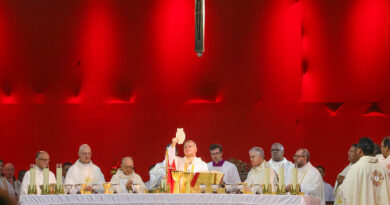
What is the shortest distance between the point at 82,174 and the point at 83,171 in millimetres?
59

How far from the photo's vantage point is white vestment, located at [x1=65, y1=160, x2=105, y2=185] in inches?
367

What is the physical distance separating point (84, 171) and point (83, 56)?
2663mm

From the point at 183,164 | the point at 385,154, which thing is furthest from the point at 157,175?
the point at 385,154

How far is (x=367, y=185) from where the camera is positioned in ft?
25.4

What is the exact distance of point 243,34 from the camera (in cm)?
1144

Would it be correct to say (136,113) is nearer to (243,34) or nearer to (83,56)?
(83,56)

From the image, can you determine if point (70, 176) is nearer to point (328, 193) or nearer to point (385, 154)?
point (328, 193)

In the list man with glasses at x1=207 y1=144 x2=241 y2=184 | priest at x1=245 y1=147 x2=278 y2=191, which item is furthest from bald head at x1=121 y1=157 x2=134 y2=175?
priest at x1=245 y1=147 x2=278 y2=191

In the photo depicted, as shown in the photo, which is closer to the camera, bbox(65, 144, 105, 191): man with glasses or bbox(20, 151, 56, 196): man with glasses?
bbox(20, 151, 56, 196): man with glasses

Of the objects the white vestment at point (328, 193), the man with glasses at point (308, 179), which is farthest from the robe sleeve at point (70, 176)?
the white vestment at point (328, 193)

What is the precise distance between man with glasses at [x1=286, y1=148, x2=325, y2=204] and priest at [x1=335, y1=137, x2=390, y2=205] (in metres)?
0.59

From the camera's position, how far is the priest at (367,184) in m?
7.70

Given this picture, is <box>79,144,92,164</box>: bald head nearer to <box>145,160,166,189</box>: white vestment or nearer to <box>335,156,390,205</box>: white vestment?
<box>145,160,166,189</box>: white vestment

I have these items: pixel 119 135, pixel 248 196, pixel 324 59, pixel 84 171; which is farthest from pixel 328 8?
pixel 248 196
